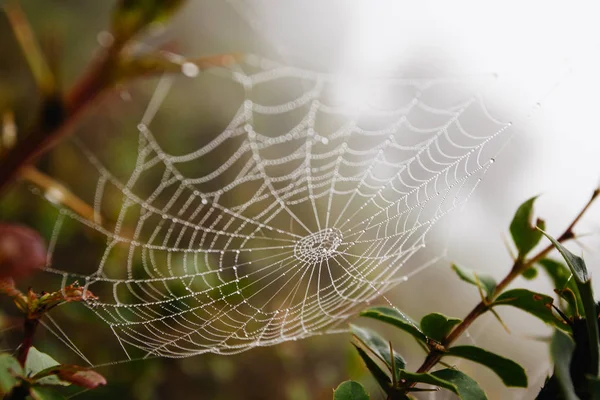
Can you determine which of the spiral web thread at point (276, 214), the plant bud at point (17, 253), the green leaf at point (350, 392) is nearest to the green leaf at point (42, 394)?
the plant bud at point (17, 253)

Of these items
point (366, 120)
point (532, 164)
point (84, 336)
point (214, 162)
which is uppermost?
point (532, 164)

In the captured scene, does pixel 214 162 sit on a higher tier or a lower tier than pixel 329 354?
higher

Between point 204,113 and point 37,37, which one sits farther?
point 204,113

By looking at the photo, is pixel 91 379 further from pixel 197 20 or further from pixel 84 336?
pixel 197 20

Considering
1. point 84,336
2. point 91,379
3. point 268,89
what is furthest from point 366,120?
point 91,379

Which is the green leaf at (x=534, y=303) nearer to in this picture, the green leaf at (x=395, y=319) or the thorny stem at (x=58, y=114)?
the green leaf at (x=395, y=319)

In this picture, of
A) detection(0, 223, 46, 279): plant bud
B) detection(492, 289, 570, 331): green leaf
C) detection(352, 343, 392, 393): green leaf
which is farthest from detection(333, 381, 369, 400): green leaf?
detection(0, 223, 46, 279): plant bud

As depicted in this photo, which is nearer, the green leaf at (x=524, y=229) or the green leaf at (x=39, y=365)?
the green leaf at (x=39, y=365)
